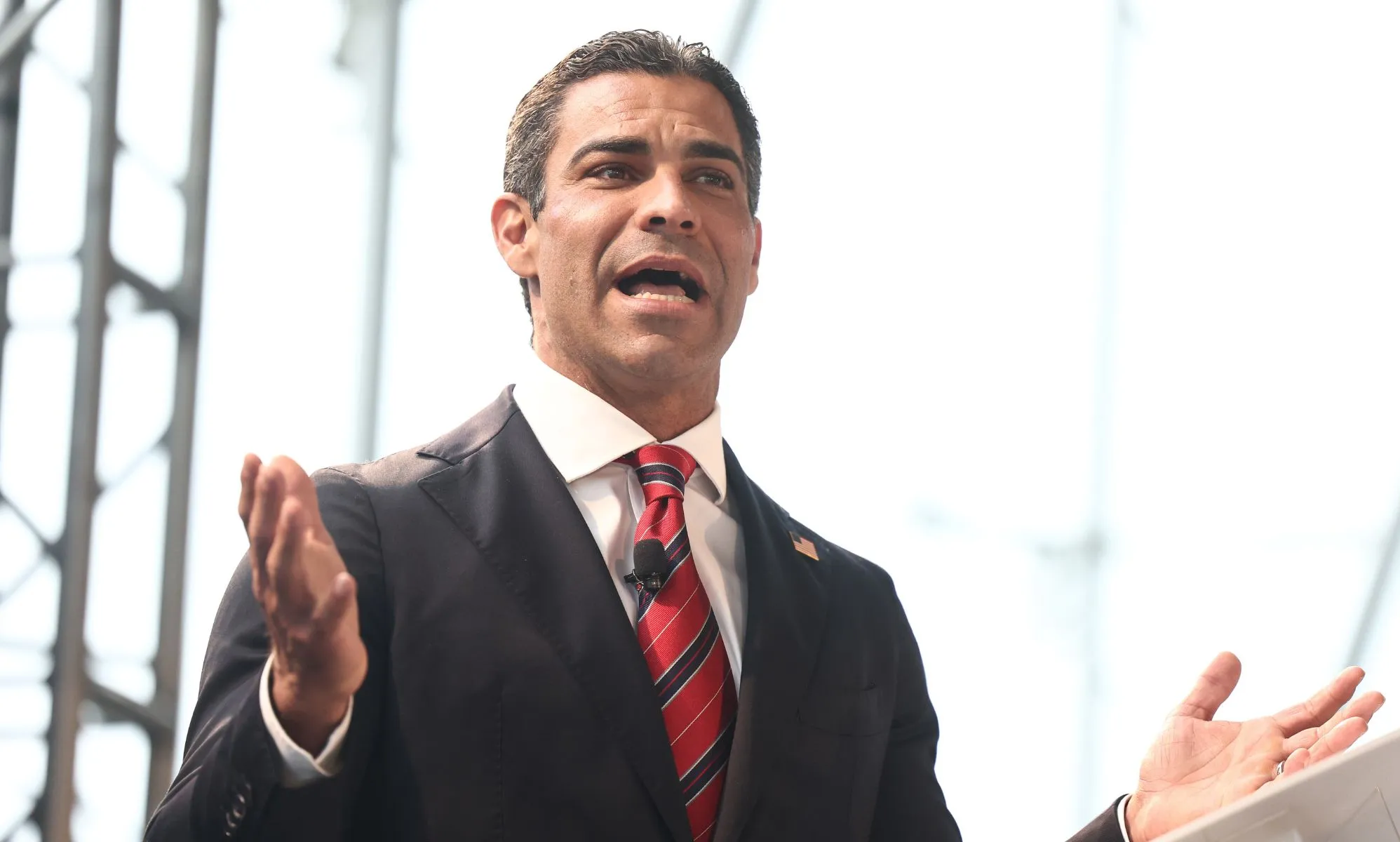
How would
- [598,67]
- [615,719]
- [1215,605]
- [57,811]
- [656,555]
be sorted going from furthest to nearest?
[1215,605]
[57,811]
[598,67]
[656,555]
[615,719]

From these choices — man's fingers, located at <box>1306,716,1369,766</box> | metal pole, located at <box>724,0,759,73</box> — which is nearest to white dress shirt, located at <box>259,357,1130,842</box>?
man's fingers, located at <box>1306,716,1369,766</box>

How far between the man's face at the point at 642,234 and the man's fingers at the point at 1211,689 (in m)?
0.64

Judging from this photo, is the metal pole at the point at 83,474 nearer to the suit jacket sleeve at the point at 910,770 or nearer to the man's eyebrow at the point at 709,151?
the man's eyebrow at the point at 709,151

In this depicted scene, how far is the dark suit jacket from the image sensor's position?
1.26 metres

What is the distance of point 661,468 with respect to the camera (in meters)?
1.59

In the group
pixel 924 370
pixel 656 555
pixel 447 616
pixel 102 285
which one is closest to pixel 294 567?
pixel 447 616

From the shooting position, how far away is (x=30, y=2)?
3.08 metres

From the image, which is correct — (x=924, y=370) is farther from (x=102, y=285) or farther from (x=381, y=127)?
(x=102, y=285)

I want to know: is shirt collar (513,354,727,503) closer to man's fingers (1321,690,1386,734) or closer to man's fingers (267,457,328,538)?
man's fingers (267,457,328,538)

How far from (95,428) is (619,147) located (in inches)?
70.3

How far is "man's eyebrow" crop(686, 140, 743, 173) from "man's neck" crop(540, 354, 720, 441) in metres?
0.26

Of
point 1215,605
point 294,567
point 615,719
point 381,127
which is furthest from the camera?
point 1215,605

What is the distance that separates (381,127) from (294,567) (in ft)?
9.59

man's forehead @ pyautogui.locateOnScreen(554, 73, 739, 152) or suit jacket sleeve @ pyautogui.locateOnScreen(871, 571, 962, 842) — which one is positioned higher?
man's forehead @ pyautogui.locateOnScreen(554, 73, 739, 152)
